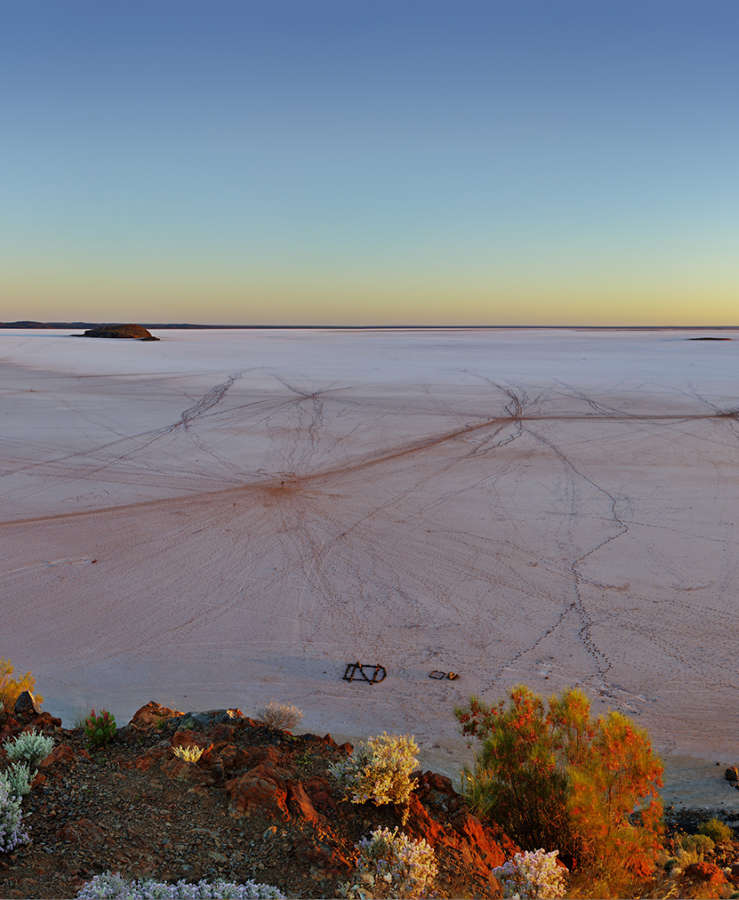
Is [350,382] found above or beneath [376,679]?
above

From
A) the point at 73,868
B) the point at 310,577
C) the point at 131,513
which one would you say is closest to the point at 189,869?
the point at 73,868

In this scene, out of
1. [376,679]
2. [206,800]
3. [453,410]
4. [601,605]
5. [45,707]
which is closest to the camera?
[206,800]

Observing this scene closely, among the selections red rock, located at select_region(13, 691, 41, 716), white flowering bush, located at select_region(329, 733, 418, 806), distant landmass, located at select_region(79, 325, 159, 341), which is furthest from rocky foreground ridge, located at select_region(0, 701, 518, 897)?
distant landmass, located at select_region(79, 325, 159, 341)

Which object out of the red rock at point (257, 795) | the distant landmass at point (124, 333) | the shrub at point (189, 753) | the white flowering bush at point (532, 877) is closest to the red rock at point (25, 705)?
the shrub at point (189, 753)

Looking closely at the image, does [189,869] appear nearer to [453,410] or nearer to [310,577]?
[310,577]

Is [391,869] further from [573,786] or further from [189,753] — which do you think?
[189,753]

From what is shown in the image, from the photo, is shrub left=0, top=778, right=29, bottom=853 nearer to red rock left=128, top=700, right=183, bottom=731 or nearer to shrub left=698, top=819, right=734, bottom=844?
red rock left=128, top=700, right=183, bottom=731

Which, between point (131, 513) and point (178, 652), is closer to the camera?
point (178, 652)

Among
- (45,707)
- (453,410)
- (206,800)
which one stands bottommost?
(45,707)
